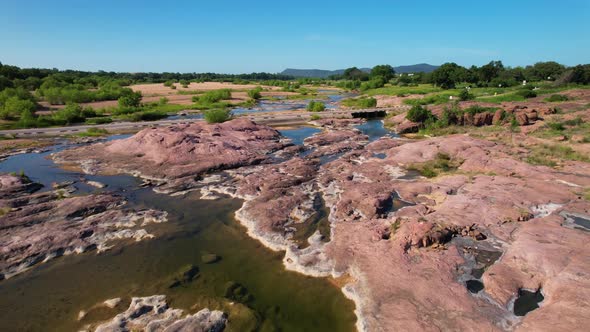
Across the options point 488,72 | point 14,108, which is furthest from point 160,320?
point 488,72

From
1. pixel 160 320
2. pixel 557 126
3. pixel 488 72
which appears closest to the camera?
pixel 160 320

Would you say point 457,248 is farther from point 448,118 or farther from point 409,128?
point 448,118

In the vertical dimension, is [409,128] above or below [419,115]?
below

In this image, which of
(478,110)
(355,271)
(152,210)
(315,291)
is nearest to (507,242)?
(355,271)

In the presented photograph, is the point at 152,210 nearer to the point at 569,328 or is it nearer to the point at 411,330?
the point at 411,330

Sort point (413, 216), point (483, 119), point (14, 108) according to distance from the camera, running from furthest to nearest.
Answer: point (14, 108), point (483, 119), point (413, 216)

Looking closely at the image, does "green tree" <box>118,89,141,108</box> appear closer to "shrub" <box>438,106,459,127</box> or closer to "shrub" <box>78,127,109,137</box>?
"shrub" <box>78,127,109,137</box>

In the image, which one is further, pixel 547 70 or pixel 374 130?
pixel 547 70
